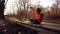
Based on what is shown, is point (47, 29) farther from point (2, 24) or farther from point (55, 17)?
point (2, 24)

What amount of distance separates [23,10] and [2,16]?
0.27m

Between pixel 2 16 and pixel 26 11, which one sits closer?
pixel 26 11

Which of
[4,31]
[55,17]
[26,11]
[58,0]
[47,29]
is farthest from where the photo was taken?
[4,31]

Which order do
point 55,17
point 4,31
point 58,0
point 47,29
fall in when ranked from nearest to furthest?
point 47,29, point 55,17, point 58,0, point 4,31

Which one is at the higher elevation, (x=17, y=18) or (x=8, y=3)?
(x=8, y=3)

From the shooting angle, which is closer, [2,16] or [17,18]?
[17,18]

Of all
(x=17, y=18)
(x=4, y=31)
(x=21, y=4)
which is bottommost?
(x=4, y=31)

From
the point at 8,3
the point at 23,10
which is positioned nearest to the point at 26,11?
the point at 23,10

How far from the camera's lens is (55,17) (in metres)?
0.75

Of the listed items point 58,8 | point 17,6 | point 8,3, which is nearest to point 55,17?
point 58,8

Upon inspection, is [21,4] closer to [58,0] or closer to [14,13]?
[14,13]

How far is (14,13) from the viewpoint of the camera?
117 cm

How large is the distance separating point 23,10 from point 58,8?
371mm

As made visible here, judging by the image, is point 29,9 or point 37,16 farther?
point 29,9
